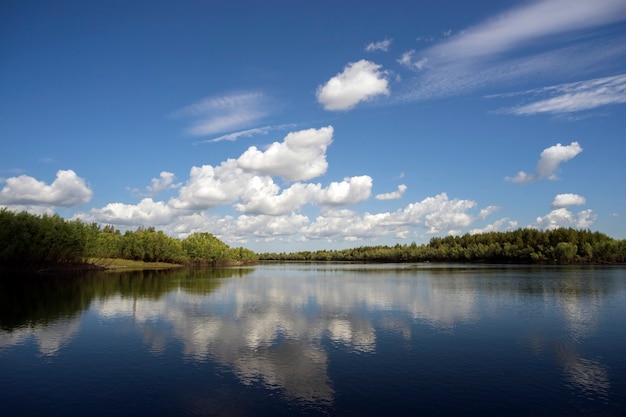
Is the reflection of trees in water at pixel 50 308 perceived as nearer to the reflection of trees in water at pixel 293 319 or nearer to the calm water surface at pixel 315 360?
the reflection of trees in water at pixel 293 319

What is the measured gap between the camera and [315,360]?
2630cm

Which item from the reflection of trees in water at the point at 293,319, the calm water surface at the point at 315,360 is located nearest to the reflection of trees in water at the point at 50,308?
the reflection of trees in water at the point at 293,319

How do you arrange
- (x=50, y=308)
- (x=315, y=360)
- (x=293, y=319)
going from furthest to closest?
(x=50, y=308) < (x=293, y=319) < (x=315, y=360)

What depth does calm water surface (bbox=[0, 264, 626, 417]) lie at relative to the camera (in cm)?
1950

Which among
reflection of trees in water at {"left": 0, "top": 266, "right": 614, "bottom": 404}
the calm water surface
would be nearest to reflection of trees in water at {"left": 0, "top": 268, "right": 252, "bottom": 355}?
reflection of trees in water at {"left": 0, "top": 266, "right": 614, "bottom": 404}

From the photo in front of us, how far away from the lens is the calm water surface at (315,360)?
19502 millimetres

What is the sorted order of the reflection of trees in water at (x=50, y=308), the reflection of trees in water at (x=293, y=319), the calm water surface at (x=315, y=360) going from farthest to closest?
the reflection of trees in water at (x=50, y=308) < the reflection of trees in water at (x=293, y=319) < the calm water surface at (x=315, y=360)

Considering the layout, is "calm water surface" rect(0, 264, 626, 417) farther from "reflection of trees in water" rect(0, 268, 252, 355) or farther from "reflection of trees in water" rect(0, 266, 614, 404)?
"reflection of trees in water" rect(0, 268, 252, 355)

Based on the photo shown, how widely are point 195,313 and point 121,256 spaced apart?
139 metres

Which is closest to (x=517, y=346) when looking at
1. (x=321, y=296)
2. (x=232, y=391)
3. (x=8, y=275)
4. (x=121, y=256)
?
(x=232, y=391)

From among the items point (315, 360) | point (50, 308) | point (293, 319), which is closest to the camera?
point (315, 360)

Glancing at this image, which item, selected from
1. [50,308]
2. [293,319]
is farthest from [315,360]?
[50,308]

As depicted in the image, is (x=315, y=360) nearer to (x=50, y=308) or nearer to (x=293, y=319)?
(x=293, y=319)

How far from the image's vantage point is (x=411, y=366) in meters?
25.2
